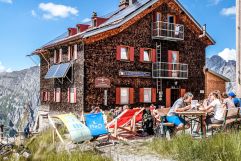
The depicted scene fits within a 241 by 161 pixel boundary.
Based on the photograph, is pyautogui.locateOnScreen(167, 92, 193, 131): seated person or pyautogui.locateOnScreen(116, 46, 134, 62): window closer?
pyautogui.locateOnScreen(167, 92, 193, 131): seated person

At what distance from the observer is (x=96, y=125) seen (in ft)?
35.7

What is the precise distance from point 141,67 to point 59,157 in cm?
2110

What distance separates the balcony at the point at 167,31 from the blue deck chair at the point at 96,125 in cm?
1702

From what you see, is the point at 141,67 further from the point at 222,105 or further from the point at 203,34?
the point at 222,105

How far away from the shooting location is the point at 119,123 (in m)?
11.9

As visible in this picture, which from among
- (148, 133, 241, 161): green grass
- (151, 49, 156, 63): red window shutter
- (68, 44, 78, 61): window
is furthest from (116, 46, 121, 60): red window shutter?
(148, 133, 241, 161): green grass

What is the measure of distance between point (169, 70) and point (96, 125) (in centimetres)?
1754

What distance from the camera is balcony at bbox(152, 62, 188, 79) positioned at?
27.4 m

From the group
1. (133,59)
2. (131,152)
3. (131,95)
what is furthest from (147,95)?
(131,152)

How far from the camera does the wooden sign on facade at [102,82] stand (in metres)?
24.9

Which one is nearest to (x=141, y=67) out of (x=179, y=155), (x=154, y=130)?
(x=154, y=130)

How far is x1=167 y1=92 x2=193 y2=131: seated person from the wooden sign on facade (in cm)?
1486

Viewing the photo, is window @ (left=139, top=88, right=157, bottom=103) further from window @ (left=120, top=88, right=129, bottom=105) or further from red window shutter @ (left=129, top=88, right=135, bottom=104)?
window @ (left=120, top=88, right=129, bottom=105)

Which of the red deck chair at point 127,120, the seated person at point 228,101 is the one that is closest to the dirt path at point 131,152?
the red deck chair at point 127,120
